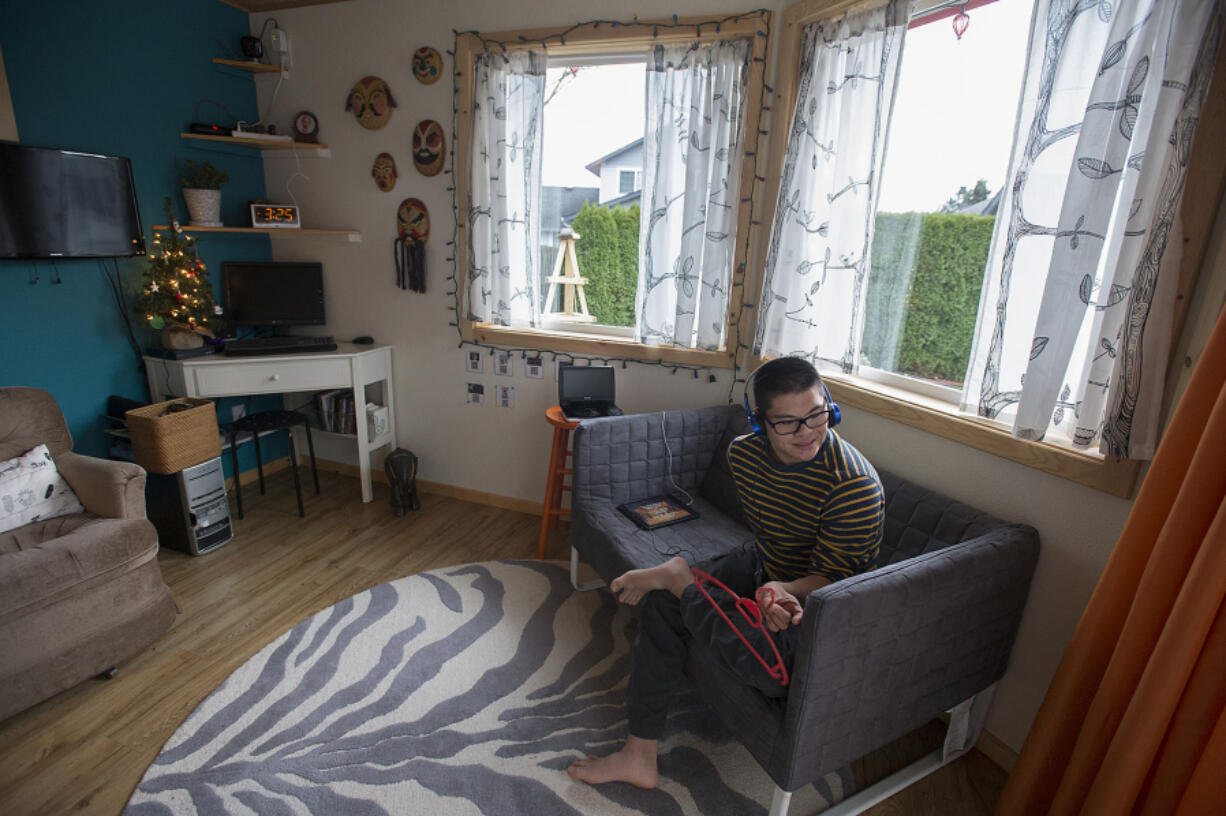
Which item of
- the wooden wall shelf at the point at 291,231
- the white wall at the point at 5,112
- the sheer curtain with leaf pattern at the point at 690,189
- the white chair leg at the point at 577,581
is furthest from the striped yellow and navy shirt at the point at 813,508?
the white wall at the point at 5,112

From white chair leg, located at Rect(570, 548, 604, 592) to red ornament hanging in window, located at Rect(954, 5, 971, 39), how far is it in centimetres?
228

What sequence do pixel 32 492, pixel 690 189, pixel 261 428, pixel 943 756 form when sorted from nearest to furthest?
pixel 943 756
pixel 32 492
pixel 690 189
pixel 261 428

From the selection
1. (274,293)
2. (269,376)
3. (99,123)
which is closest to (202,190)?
(99,123)

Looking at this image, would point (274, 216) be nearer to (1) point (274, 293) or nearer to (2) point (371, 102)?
(1) point (274, 293)

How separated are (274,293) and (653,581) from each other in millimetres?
2747

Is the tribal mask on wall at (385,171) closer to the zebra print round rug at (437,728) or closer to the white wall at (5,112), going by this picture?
the white wall at (5,112)

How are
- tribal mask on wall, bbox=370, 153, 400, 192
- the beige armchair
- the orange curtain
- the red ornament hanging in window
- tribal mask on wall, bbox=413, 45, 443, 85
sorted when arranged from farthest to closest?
tribal mask on wall, bbox=370, 153, 400, 192 < tribal mask on wall, bbox=413, 45, 443, 85 < the red ornament hanging in window < the beige armchair < the orange curtain

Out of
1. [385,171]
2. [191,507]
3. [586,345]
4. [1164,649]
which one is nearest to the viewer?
[1164,649]

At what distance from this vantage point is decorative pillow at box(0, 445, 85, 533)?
2002 millimetres

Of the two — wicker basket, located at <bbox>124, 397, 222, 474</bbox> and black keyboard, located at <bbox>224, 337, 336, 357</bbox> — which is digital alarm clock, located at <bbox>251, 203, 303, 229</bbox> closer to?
black keyboard, located at <bbox>224, 337, 336, 357</bbox>

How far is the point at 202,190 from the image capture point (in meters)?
2.89

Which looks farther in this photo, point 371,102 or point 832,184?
point 371,102

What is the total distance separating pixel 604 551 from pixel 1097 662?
1.38 m

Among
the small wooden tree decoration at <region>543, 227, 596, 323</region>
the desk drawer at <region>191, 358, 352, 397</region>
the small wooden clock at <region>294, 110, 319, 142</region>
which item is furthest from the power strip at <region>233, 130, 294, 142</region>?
the small wooden tree decoration at <region>543, 227, 596, 323</region>
